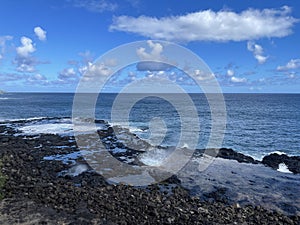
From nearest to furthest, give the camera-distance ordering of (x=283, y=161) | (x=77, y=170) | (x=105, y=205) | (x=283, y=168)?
(x=105, y=205) → (x=77, y=170) → (x=283, y=168) → (x=283, y=161)

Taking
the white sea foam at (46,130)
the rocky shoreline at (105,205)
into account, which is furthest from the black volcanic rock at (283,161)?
the white sea foam at (46,130)

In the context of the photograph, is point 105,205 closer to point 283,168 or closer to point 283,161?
point 283,168

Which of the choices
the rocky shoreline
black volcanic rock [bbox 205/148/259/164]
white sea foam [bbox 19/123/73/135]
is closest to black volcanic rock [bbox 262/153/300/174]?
black volcanic rock [bbox 205/148/259/164]

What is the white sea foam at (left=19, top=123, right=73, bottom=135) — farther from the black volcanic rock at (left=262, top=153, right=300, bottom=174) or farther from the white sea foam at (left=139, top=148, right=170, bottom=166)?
the black volcanic rock at (left=262, top=153, right=300, bottom=174)

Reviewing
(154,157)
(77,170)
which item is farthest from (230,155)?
(77,170)

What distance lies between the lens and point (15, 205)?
1155 cm

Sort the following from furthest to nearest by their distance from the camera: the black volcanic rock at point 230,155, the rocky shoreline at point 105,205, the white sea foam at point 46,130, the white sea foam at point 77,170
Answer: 1. the white sea foam at point 46,130
2. the black volcanic rock at point 230,155
3. the white sea foam at point 77,170
4. the rocky shoreline at point 105,205

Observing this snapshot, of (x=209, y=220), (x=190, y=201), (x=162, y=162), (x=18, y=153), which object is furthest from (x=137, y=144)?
(x=209, y=220)

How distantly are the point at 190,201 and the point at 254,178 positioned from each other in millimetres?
7840

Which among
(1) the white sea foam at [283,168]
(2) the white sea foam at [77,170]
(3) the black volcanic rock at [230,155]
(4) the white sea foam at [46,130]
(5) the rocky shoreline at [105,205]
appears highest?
(5) the rocky shoreline at [105,205]

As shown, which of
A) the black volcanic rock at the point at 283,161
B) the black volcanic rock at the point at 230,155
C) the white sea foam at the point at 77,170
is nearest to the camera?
the white sea foam at the point at 77,170

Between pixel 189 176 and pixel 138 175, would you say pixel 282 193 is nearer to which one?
pixel 189 176

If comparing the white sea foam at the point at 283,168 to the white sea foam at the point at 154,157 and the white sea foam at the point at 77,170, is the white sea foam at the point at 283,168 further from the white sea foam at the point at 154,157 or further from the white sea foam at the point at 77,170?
the white sea foam at the point at 77,170

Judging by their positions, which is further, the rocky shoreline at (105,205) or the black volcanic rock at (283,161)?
the black volcanic rock at (283,161)
